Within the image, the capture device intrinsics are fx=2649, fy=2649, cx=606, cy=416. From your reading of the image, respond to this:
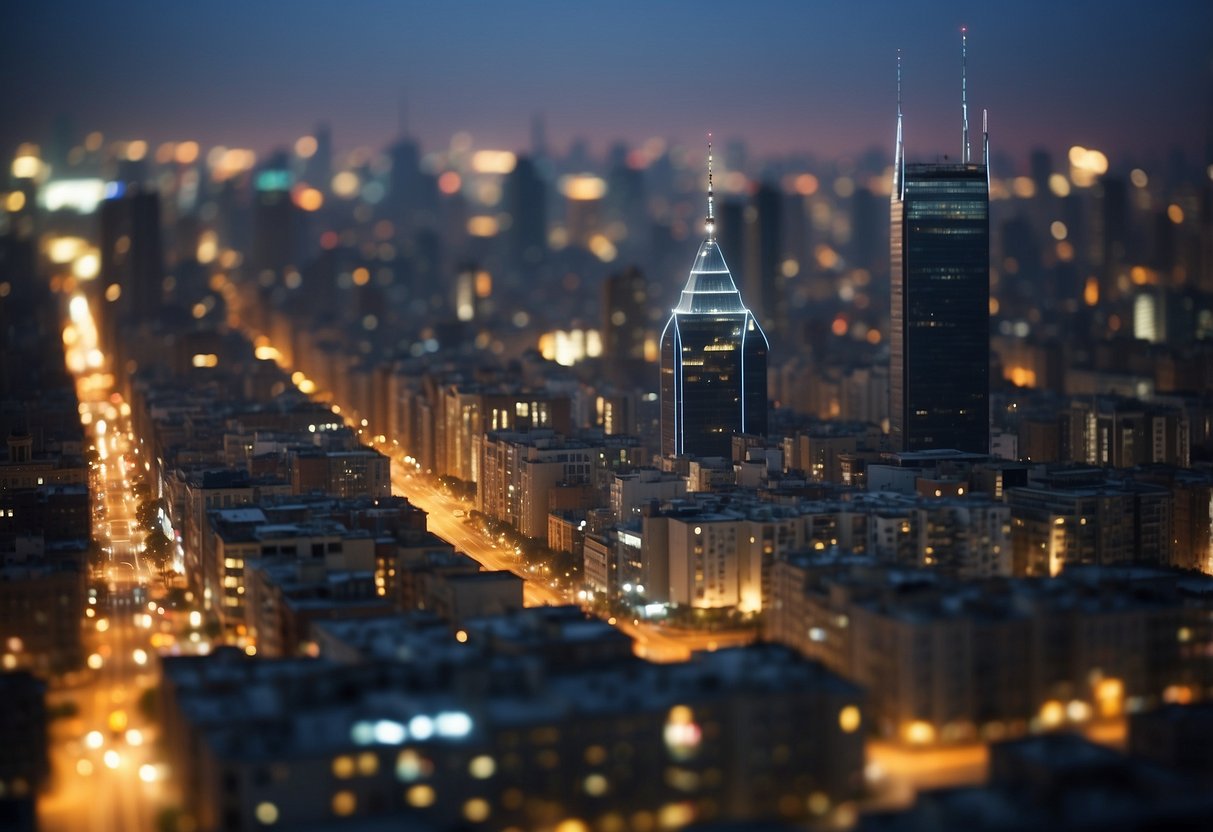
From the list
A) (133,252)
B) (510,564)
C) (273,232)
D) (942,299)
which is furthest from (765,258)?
(510,564)

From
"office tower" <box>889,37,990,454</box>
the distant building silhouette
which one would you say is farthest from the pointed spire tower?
the distant building silhouette

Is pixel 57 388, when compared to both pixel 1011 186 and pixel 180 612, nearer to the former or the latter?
pixel 180 612

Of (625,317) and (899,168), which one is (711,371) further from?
(625,317)

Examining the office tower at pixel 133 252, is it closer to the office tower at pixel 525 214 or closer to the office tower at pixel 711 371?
the office tower at pixel 525 214

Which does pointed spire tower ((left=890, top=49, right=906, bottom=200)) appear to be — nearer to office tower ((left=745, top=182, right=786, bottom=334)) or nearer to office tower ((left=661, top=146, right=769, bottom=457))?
office tower ((left=661, top=146, right=769, bottom=457))

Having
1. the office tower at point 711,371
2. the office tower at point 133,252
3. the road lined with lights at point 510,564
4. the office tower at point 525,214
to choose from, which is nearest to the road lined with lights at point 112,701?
the road lined with lights at point 510,564

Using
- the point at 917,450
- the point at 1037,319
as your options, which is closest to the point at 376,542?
the point at 917,450
